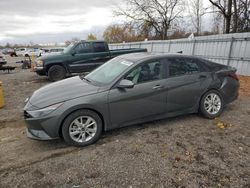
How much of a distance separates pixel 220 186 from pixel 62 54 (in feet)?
30.3

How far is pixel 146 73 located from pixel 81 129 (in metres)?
1.63

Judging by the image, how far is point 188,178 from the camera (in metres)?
3.01

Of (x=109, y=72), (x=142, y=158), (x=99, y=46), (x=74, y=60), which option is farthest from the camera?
(x=99, y=46)

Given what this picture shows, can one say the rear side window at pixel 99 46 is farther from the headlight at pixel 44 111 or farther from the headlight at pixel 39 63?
the headlight at pixel 44 111

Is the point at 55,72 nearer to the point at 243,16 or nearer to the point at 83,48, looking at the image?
the point at 83,48

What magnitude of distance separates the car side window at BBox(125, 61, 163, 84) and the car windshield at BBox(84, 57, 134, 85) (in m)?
0.18

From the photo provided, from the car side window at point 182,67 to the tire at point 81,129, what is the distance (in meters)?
1.81

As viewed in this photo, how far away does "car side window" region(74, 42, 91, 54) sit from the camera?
10711 mm

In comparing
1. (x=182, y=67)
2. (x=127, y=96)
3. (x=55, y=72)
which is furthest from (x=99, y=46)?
(x=127, y=96)

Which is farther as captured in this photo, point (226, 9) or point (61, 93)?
point (226, 9)

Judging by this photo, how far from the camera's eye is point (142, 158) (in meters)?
3.49

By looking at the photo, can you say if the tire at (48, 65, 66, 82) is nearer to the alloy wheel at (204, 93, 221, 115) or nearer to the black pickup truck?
the black pickup truck

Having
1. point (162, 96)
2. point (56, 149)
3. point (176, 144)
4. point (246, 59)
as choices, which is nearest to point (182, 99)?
point (162, 96)

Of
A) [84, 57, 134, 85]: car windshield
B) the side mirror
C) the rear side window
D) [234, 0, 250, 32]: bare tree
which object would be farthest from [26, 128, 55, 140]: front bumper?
[234, 0, 250, 32]: bare tree
